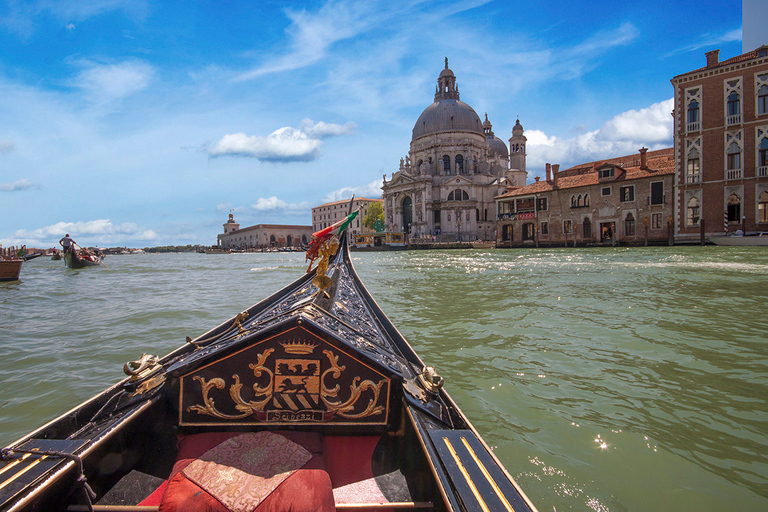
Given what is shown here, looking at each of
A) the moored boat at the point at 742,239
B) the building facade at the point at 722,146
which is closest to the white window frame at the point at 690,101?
the building facade at the point at 722,146

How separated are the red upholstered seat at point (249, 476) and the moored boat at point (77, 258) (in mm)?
18447

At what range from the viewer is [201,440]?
125 cm

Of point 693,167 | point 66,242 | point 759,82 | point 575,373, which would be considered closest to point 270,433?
point 575,373

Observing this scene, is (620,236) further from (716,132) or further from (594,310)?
(594,310)

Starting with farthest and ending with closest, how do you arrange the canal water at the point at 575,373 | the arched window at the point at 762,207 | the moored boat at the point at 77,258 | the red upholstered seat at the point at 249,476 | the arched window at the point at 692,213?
1. the arched window at the point at 692,213
2. the moored boat at the point at 77,258
3. the arched window at the point at 762,207
4. the canal water at the point at 575,373
5. the red upholstered seat at the point at 249,476

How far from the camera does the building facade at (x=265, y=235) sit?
60.5 metres

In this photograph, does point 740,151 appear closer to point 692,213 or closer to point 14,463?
point 692,213

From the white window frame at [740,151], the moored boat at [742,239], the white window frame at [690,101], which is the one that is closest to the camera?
the moored boat at [742,239]

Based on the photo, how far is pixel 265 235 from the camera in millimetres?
60531

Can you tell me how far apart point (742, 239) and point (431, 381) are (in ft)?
62.6

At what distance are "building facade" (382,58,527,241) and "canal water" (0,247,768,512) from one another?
97.6ft

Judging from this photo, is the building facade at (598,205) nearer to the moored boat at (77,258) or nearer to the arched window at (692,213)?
the arched window at (692,213)

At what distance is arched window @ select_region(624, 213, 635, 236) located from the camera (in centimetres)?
2077

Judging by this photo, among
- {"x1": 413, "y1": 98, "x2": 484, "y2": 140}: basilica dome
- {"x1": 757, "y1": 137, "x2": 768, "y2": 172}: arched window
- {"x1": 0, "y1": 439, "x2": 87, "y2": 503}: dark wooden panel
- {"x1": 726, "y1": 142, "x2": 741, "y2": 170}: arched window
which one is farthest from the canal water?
{"x1": 413, "y1": 98, "x2": 484, "y2": 140}: basilica dome
